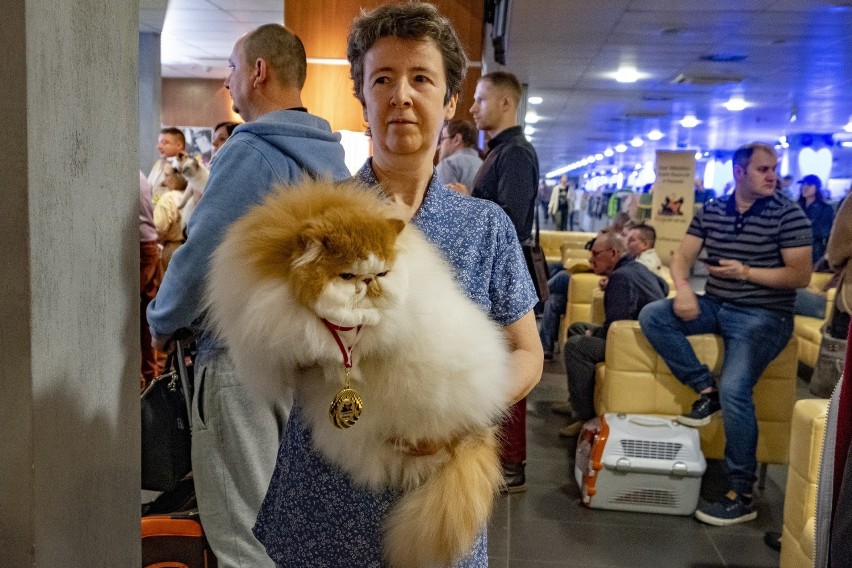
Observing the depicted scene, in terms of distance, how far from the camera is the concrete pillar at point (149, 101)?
872 cm

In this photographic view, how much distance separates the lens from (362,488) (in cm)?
118

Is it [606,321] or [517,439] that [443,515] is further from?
[606,321]

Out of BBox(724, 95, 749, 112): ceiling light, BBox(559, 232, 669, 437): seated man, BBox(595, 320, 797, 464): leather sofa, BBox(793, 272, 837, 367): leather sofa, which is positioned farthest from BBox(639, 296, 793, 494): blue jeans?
BBox(724, 95, 749, 112): ceiling light

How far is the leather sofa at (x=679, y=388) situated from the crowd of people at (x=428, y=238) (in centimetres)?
10

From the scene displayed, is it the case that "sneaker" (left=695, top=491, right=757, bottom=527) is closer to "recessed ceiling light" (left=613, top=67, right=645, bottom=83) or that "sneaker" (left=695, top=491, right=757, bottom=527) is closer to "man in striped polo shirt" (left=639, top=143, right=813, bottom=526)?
"man in striped polo shirt" (left=639, top=143, right=813, bottom=526)

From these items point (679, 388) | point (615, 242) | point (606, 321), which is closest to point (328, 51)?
point (615, 242)

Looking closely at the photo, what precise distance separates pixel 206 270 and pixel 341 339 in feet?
2.95

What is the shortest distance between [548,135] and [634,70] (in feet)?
35.3

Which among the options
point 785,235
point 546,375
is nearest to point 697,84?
point 546,375

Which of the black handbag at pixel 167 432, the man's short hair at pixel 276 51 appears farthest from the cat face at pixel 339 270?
the man's short hair at pixel 276 51

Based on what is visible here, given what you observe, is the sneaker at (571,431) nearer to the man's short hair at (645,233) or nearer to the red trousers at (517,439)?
the red trousers at (517,439)

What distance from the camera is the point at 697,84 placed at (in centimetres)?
958

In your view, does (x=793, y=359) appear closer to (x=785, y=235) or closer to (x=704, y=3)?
(x=785, y=235)

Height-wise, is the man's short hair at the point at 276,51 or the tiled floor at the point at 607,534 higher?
the man's short hair at the point at 276,51
